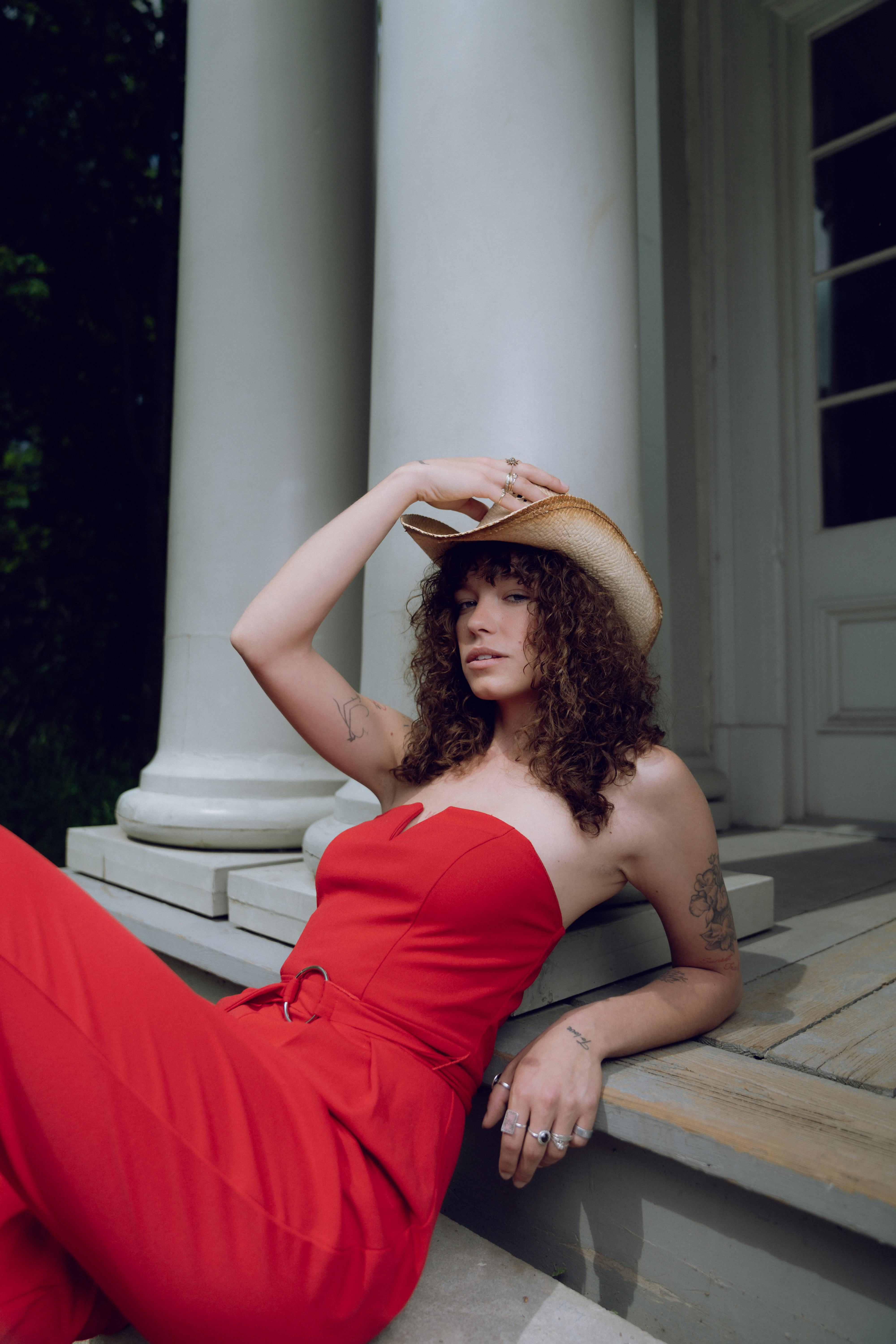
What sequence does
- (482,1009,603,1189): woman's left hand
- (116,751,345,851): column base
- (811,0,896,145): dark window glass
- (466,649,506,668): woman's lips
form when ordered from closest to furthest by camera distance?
(482,1009,603,1189): woman's left hand < (466,649,506,668): woman's lips < (116,751,345,851): column base < (811,0,896,145): dark window glass

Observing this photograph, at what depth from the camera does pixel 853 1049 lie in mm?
1613

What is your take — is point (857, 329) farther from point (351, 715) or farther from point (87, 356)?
point (87, 356)

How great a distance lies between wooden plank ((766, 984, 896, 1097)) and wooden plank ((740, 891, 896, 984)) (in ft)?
0.88

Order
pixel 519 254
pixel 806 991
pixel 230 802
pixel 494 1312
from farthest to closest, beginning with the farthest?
pixel 230 802 → pixel 519 254 → pixel 806 991 → pixel 494 1312

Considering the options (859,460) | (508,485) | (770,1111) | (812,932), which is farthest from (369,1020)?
(859,460)

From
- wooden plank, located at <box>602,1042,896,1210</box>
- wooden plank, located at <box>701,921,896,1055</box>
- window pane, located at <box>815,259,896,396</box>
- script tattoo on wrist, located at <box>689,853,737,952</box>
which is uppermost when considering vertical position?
window pane, located at <box>815,259,896,396</box>

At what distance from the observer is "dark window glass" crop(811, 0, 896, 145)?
12.5 ft

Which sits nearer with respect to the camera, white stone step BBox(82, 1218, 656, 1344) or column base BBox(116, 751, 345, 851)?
white stone step BBox(82, 1218, 656, 1344)

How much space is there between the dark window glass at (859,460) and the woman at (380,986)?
8.35 ft

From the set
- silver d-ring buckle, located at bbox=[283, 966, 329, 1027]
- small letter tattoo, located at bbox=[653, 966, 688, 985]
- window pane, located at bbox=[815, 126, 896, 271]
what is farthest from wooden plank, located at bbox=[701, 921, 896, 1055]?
window pane, located at bbox=[815, 126, 896, 271]

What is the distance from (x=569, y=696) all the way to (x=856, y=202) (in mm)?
3497

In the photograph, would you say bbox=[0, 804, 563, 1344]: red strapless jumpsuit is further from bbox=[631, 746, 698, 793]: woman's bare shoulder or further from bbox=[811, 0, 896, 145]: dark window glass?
bbox=[811, 0, 896, 145]: dark window glass

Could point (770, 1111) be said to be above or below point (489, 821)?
below

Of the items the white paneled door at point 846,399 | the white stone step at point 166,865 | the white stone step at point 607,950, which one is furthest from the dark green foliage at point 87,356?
the white stone step at point 607,950
